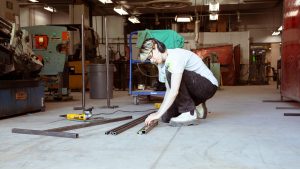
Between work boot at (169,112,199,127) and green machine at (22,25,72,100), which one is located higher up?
green machine at (22,25,72,100)

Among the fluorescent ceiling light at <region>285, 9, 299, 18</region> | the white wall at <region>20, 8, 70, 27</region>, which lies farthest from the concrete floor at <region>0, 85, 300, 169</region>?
the white wall at <region>20, 8, 70, 27</region>

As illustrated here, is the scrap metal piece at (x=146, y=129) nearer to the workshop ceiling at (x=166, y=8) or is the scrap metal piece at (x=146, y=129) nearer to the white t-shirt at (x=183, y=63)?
the white t-shirt at (x=183, y=63)

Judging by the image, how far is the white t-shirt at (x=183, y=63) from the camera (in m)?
3.07

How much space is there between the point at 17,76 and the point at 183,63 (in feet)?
8.38

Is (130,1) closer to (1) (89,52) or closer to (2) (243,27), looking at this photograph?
(1) (89,52)

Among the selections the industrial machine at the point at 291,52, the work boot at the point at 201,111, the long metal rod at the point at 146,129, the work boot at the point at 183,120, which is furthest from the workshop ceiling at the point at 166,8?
the long metal rod at the point at 146,129

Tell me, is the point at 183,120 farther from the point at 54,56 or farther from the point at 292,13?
the point at 54,56

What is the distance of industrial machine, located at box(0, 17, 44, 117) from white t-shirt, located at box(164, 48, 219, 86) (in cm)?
211

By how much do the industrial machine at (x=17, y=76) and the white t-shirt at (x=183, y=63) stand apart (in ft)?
6.94

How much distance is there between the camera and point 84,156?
2.24 meters

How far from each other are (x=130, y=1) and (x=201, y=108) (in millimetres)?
10630

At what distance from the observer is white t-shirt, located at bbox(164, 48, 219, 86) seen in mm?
3068

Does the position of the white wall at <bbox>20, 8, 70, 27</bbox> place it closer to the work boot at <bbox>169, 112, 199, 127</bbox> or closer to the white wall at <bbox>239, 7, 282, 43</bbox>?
the white wall at <bbox>239, 7, 282, 43</bbox>

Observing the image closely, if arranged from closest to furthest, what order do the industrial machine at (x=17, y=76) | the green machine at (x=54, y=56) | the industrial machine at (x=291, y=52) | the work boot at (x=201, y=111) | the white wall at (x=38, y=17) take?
1. the work boot at (x=201, y=111)
2. the industrial machine at (x=17, y=76)
3. the industrial machine at (x=291, y=52)
4. the green machine at (x=54, y=56)
5. the white wall at (x=38, y=17)
